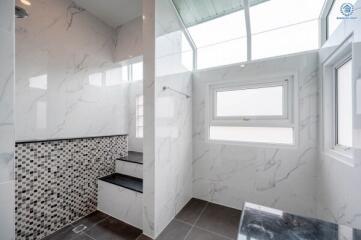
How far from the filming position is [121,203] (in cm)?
191

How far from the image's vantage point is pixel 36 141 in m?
1.63

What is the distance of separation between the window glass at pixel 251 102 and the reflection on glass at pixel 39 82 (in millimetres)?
2295

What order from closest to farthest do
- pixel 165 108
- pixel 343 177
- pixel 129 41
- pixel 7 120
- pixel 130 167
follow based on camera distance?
pixel 7 120, pixel 343 177, pixel 165 108, pixel 130 167, pixel 129 41

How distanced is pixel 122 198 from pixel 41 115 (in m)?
1.39

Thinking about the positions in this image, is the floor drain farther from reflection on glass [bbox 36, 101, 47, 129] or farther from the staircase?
reflection on glass [bbox 36, 101, 47, 129]

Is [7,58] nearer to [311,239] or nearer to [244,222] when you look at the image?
[244,222]

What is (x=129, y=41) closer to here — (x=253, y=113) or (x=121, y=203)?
(x=253, y=113)

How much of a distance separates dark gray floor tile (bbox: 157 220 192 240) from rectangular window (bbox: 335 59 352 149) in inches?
71.9

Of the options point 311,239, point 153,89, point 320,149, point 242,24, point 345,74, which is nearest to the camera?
point 311,239

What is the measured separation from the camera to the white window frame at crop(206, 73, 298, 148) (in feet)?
6.11

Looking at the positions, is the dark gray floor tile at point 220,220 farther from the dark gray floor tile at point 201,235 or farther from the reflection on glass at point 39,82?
the reflection on glass at point 39,82

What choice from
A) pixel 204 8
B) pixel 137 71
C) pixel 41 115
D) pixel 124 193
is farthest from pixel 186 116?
pixel 41 115

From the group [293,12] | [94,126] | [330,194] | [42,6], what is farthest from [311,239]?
[42,6]

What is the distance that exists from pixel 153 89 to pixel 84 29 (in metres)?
1.67
